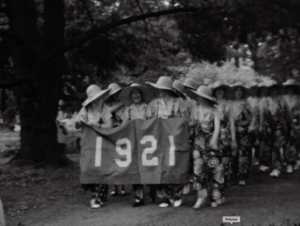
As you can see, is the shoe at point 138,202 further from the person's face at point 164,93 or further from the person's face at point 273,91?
the person's face at point 273,91

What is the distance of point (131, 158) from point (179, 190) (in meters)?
0.91

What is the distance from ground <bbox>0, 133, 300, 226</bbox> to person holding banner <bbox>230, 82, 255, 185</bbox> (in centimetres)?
37

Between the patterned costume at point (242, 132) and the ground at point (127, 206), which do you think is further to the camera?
the patterned costume at point (242, 132)

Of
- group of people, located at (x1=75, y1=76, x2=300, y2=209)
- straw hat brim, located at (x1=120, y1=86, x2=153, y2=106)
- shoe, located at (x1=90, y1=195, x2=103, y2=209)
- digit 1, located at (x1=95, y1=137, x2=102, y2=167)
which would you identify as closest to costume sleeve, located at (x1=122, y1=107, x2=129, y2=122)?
group of people, located at (x1=75, y1=76, x2=300, y2=209)

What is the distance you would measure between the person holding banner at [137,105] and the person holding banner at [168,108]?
12cm

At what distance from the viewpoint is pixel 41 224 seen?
7.47m

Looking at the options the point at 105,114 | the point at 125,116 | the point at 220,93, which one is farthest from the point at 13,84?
the point at 220,93

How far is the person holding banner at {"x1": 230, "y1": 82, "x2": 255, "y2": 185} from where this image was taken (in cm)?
1027

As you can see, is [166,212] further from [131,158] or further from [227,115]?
[227,115]

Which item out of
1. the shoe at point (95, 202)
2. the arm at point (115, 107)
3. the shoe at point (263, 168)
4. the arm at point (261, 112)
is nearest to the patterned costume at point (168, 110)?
the arm at point (115, 107)

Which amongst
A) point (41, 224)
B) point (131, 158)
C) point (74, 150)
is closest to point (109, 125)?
point (131, 158)

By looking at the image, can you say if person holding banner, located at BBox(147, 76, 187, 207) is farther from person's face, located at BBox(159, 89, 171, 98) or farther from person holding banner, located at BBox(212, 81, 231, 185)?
person holding banner, located at BBox(212, 81, 231, 185)

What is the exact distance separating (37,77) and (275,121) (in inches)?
209

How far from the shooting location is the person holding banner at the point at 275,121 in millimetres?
11164
